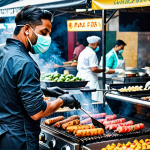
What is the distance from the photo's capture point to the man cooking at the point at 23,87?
75.7 inches

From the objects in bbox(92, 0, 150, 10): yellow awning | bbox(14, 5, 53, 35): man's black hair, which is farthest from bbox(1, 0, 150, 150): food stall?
bbox(92, 0, 150, 10): yellow awning

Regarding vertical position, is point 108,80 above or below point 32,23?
below

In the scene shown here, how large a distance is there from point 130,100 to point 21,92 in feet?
6.88

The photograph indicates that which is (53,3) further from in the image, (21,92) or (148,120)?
(21,92)

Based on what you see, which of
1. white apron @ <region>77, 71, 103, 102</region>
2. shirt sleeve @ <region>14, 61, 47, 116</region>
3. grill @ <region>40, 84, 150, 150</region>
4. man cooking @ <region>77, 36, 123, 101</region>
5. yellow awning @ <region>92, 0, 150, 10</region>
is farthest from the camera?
white apron @ <region>77, 71, 103, 102</region>

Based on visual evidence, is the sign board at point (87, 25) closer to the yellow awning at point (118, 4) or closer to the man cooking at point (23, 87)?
the yellow awning at point (118, 4)

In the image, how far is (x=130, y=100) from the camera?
3.60 meters

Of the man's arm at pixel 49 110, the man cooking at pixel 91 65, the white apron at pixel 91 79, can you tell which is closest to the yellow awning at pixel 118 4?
the man cooking at pixel 91 65

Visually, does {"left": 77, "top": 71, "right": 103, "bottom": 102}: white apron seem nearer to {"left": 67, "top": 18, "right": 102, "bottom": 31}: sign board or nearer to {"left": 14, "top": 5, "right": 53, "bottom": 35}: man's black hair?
{"left": 67, "top": 18, "right": 102, "bottom": 31}: sign board

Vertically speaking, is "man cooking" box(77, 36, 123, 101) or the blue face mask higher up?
the blue face mask

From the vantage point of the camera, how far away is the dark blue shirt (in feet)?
6.29

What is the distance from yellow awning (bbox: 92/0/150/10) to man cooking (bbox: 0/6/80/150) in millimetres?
2340

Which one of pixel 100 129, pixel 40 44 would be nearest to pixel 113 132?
pixel 100 129

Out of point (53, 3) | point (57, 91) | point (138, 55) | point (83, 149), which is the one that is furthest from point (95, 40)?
point (138, 55)
